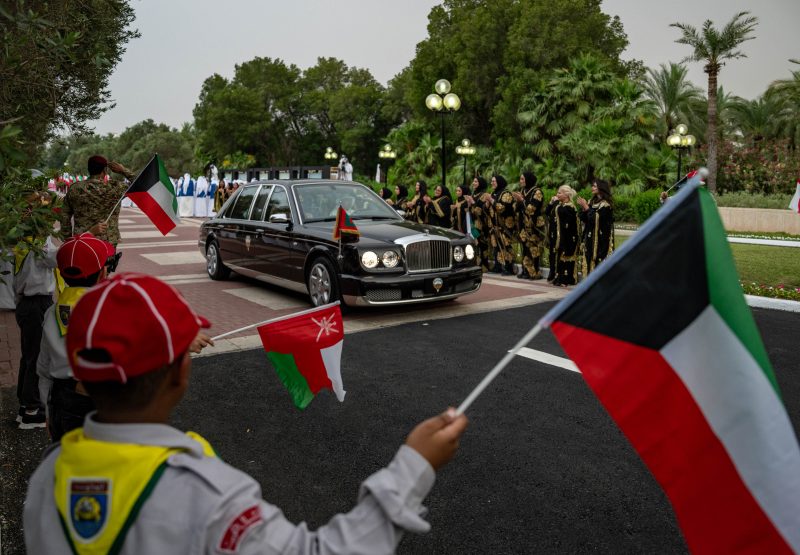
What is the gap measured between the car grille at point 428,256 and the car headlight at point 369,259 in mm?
465

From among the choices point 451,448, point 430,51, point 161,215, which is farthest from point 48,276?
point 430,51

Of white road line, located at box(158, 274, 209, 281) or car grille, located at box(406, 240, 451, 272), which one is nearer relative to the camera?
car grille, located at box(406, 240, 451, 272)

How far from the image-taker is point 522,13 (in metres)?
42.9

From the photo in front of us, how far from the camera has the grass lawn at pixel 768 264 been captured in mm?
12727

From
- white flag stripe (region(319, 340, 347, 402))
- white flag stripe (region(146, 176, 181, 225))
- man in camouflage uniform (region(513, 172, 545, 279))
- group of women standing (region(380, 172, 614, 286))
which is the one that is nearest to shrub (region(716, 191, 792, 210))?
group of women standing (region(380, 172, 614, 286))

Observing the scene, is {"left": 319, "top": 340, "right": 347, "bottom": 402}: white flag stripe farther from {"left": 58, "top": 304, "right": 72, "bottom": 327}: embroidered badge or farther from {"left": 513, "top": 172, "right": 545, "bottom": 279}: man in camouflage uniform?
{"left": 513, "top": 172, "right": 545, "bottom": 279}: man in camouflage uniform

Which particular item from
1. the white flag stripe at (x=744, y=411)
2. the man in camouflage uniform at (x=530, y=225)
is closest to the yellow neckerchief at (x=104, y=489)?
the white flag stripe at (x=744, y=411)

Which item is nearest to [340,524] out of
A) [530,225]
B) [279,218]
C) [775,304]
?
[279,218]

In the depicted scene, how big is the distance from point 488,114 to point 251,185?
125 ft

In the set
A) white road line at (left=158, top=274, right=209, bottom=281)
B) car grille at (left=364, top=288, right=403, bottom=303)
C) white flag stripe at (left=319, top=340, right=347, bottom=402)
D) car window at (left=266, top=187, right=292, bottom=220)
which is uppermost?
car window at (left=266, top=187, right=292, bottom=220)

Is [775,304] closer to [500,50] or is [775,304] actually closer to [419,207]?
[419,207]

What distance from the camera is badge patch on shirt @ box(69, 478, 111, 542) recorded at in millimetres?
1344

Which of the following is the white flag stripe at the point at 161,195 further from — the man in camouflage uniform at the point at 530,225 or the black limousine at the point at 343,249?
the man in camouflage uniform at the point at 530,225

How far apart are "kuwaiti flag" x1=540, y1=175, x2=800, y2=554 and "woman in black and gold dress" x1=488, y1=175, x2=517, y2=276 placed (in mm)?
12072
